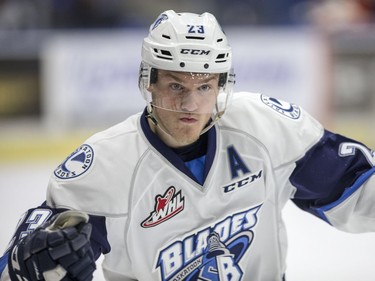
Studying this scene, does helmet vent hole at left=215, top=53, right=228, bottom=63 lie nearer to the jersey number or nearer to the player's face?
the player's face

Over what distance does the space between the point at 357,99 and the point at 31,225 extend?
480cm

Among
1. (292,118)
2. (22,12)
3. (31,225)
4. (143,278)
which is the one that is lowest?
(22,12)

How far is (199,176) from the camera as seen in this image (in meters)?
2.74

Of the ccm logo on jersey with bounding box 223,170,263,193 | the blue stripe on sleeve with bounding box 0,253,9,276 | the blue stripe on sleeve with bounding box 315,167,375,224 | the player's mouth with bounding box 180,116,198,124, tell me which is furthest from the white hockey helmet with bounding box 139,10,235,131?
the blue stripe on sleeve with bounding box 0,253,9,276

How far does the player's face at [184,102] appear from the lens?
261cm

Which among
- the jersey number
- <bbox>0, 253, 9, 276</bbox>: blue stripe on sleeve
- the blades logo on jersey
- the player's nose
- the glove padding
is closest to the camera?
the glove padding

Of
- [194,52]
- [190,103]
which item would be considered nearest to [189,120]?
[190,103]

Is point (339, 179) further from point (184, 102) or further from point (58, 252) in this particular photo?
point (58, 252)

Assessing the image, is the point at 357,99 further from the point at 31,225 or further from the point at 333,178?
the point at 31,225

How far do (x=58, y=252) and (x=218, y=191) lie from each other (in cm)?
70

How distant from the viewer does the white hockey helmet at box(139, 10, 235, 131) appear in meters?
2.60

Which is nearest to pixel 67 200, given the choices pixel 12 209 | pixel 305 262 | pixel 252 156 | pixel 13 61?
pixel 252 156

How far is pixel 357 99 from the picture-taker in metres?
6.89

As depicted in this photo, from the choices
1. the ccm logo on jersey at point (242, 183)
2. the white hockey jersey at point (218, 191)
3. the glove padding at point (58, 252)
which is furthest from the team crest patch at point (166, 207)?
the glove padding at point (58, 252)
